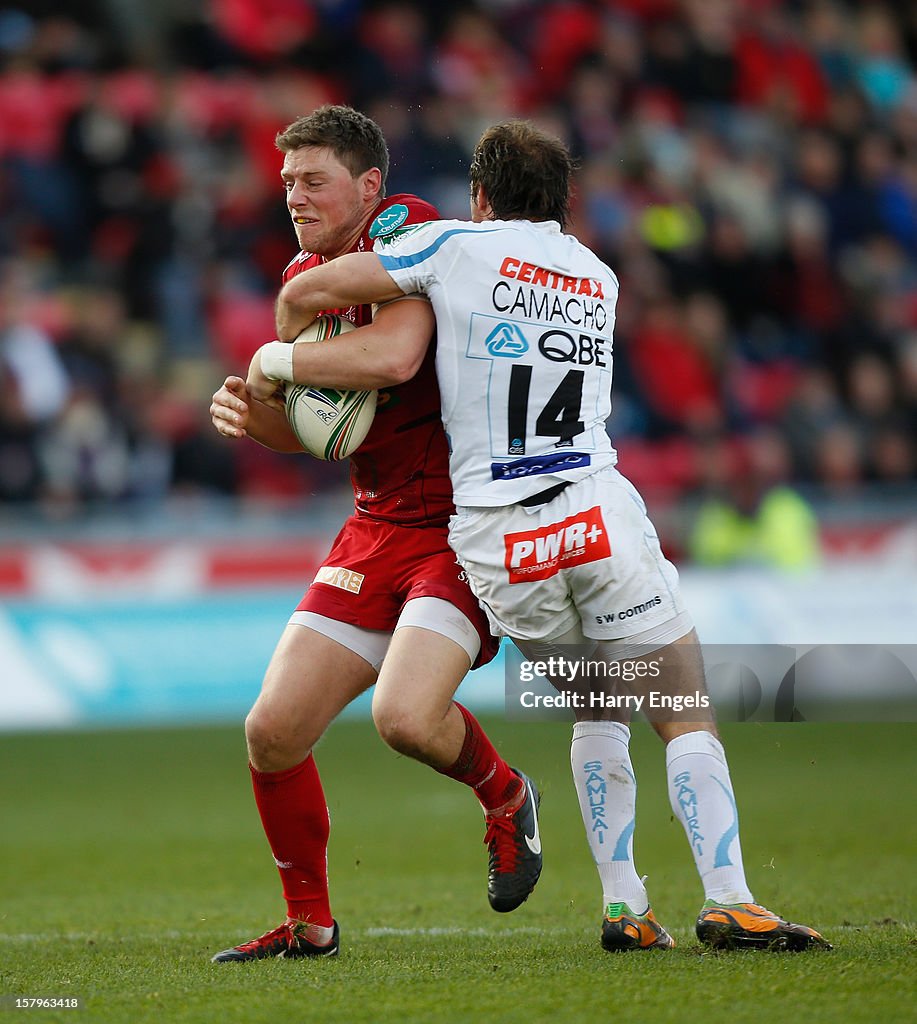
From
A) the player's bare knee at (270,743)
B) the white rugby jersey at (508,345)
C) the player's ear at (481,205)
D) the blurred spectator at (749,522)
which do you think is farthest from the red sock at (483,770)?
the blurred spectator at (749,522)

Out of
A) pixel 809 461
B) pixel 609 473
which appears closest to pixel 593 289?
pixel 609 473

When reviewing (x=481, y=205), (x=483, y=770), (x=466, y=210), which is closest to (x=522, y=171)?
(x=481, y=205)

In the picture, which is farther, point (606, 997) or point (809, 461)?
point (809, 461)

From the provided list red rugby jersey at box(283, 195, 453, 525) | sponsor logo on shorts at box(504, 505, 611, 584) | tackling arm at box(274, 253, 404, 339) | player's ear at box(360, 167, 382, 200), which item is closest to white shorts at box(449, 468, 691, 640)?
sponsor logo on shorts at box(504, 505, 611, 584)

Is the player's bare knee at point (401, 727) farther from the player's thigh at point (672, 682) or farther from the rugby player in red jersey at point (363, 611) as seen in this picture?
the player's thigh at point (672, 682)

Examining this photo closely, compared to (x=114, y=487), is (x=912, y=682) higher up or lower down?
lower down

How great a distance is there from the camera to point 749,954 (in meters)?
4.36

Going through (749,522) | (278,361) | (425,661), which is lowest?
(749,522)

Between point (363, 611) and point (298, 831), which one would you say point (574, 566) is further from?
point (298, 831)

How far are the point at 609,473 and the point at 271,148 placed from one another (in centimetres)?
985

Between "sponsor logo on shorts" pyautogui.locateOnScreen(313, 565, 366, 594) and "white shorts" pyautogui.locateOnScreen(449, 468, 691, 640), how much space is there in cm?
41

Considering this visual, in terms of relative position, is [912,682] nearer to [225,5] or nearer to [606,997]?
[606,997]

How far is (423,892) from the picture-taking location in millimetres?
6250

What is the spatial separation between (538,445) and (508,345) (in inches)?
11.8
